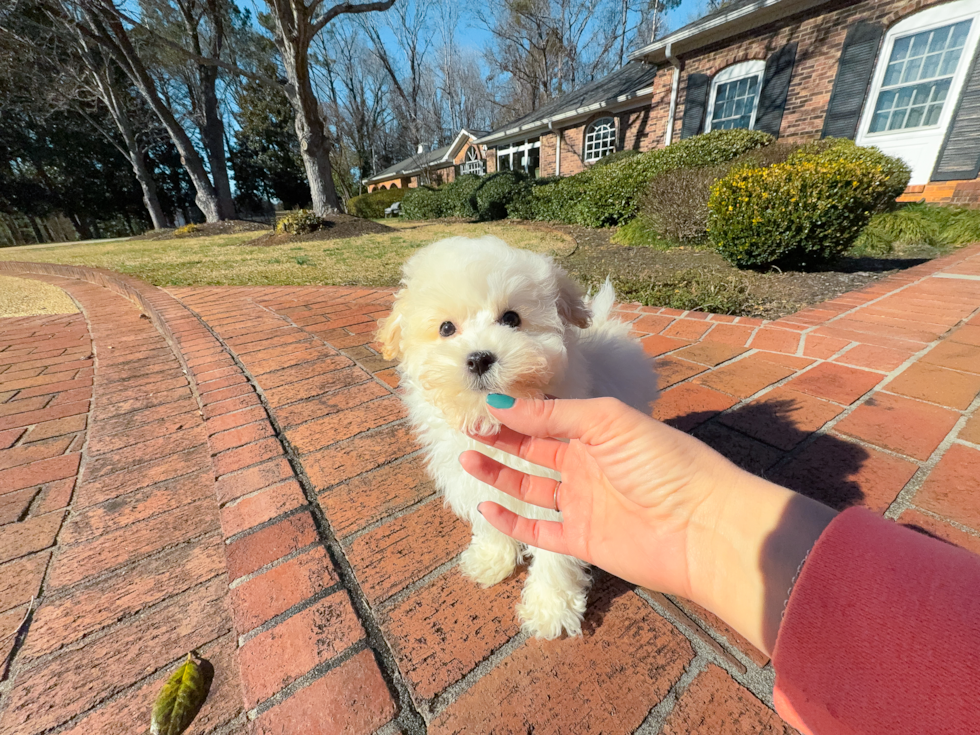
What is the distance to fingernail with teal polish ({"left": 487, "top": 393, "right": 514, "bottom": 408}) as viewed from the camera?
1.25 m

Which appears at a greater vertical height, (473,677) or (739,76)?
(739,76)

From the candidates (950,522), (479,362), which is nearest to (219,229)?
(479,362)

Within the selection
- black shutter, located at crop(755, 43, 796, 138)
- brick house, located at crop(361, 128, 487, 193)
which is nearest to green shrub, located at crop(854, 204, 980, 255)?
black shutter, located at crop(755, 43, 796, 138)

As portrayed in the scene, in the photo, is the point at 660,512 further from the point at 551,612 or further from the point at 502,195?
the point at 502,195

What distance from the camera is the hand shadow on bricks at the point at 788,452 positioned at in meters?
1.77

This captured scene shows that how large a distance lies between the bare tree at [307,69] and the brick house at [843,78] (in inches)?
386

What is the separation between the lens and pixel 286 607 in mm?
1293

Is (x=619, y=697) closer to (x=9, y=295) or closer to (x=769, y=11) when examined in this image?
(x=9, y=295)

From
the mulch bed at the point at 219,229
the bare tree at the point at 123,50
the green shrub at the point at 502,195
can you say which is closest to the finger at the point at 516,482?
the green shrub at the point at 502,195

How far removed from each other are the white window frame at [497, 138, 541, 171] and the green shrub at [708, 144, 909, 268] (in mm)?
19047

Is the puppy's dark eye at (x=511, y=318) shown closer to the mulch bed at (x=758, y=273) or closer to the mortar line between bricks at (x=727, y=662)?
the mortar line between bricks at (x=727, y=662)

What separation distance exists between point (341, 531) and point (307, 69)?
17.0 metres

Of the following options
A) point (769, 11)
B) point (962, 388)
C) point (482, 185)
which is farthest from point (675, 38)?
point (962, 388)

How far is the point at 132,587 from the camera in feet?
4.61
